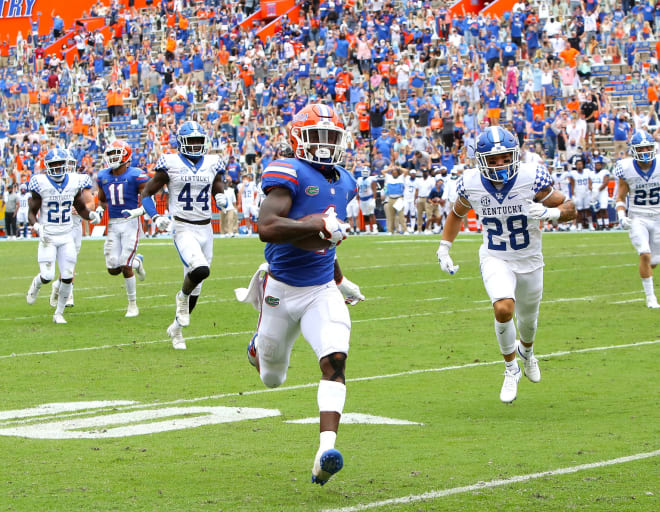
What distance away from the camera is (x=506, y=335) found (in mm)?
7699

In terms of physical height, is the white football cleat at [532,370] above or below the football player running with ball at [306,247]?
below

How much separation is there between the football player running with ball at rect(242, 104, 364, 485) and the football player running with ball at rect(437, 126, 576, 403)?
1849 millimetres

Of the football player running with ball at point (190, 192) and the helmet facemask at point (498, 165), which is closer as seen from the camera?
the helmet facemask at point (498, 165)

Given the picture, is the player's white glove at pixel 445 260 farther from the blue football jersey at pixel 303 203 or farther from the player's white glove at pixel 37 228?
the player's white glove at pixel 37 228

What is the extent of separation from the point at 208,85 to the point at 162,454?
33.2 meters

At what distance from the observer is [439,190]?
28.6 meters

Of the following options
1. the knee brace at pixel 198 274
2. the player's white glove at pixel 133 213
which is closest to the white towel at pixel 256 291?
the knee brace at pixel 198 274

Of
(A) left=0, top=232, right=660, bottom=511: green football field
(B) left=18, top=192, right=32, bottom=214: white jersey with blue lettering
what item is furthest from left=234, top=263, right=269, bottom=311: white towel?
(B) left=18, top=192, right=32, bottom=214: white jersey with blue lettering

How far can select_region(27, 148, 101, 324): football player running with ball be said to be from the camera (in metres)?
13.1

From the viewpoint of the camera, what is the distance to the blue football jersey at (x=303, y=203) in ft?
19.0

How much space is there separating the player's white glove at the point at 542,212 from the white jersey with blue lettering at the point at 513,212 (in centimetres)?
22

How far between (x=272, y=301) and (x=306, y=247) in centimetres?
37

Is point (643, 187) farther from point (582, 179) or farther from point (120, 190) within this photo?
point (582, 179)

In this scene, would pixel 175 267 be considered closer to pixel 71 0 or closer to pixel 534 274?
pixel 534 274
